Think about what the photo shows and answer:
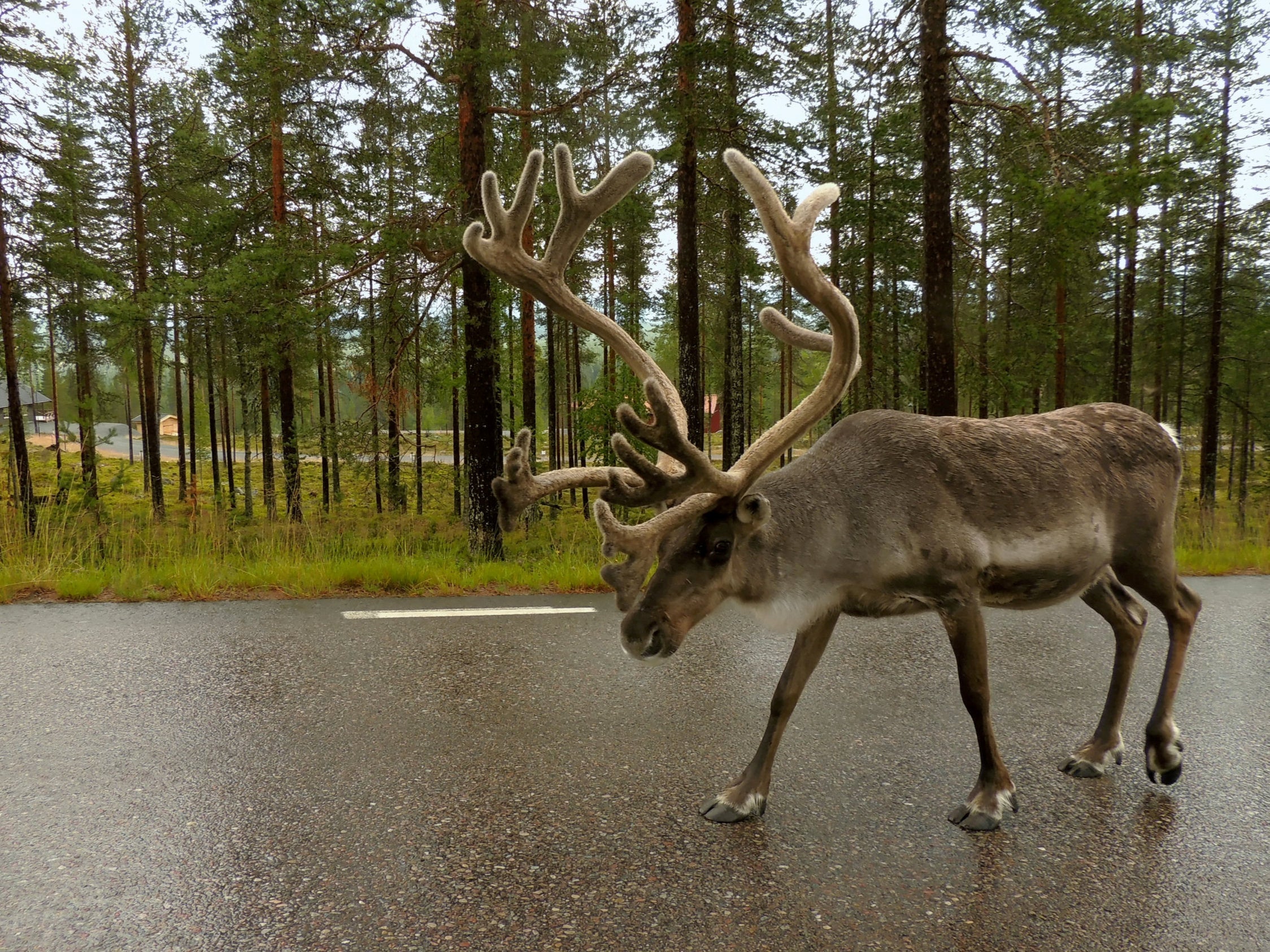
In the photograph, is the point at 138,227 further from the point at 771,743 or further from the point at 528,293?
the point at 771,743

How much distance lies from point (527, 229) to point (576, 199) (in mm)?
9373

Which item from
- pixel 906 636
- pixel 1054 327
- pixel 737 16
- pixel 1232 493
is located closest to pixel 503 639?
pixel 906 636

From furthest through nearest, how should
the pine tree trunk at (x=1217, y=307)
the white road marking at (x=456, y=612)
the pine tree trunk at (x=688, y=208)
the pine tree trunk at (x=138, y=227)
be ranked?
the pine tree trunk at (x=138, y=227) < the pine tree trunk at (x=1217, y=307) < the pine tree trunk at (x=688, y=208) < the white road marking at (x=456, y=612)

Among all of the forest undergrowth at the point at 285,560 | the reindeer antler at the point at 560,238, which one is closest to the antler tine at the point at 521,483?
the reindeer antler at the point at 560,238

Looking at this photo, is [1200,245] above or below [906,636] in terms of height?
above

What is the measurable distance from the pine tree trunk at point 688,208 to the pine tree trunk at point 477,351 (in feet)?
9.84

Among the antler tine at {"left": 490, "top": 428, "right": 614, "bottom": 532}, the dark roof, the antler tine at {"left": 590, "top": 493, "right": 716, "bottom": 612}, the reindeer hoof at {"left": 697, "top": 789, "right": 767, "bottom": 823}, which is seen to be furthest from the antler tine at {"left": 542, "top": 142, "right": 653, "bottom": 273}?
the dark roof

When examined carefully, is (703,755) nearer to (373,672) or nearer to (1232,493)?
(373,672)

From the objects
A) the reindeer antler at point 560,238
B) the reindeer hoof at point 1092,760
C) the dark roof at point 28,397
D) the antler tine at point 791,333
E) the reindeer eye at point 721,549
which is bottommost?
the reindeer hoof at point 1092,760

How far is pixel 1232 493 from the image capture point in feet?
94.8

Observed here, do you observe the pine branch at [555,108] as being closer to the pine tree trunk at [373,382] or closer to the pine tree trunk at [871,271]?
the pine tree trunk at [373,382]

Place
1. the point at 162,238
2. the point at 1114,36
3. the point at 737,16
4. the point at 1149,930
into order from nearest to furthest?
the point at 1149,930, the point at 1114,36, the point at 737,16, the point at 162,238

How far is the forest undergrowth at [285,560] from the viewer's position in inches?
248

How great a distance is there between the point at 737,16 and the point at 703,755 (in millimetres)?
11283
